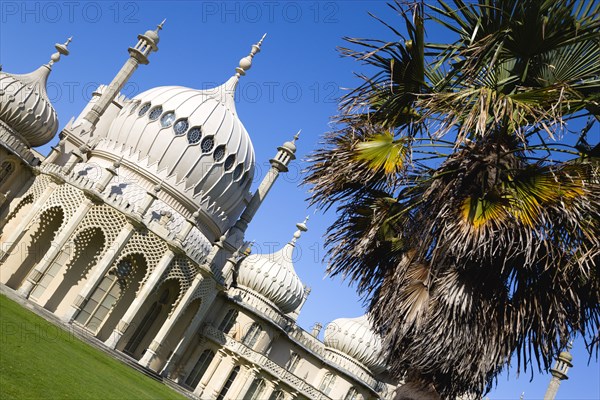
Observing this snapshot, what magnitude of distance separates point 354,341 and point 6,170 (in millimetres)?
26842

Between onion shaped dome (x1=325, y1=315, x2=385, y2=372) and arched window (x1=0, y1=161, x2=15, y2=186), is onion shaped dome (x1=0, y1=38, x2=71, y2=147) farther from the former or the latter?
onion shaped dome (x1=325, y1=315, x2=385, y2=372)

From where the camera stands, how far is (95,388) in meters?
16.3

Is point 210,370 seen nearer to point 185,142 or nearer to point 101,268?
point 101,268

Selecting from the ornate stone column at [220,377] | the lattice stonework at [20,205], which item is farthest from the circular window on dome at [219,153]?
the ornate stone column at [220,377]

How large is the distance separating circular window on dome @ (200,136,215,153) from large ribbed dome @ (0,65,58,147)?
8289 millimetres

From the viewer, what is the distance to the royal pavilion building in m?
31.7

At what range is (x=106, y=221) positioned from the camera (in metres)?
31.7

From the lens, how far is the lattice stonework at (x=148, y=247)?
31859mm

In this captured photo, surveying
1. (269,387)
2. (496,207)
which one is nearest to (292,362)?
(269,387)

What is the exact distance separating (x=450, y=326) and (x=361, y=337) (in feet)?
134

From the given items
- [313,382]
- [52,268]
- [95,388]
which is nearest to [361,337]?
[313,382]

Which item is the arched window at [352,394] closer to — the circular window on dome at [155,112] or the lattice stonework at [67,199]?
the circular window on dome at [155,112]

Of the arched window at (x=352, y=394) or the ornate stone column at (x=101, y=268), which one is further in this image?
the arched window at (x=352, y=394)

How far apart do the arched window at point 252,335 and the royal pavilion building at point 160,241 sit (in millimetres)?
87
